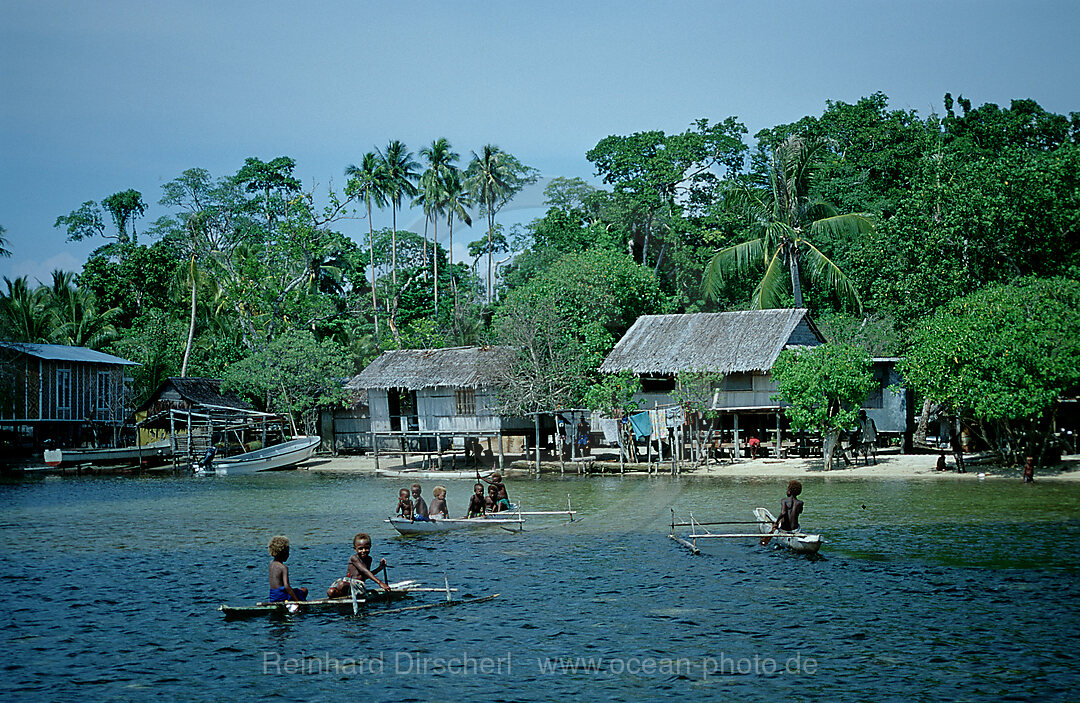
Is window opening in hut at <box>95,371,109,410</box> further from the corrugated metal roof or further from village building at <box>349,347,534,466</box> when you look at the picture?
village building at <box>349,347,534,466</box>

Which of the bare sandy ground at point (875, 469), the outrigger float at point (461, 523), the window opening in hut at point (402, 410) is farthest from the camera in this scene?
the window opening in hut at point (402, 410)

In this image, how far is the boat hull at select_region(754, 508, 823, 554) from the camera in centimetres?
1756

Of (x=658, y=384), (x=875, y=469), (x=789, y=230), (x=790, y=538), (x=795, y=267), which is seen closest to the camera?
(x=790, y=538)

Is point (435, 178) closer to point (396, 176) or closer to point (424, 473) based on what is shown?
point (396, 176)

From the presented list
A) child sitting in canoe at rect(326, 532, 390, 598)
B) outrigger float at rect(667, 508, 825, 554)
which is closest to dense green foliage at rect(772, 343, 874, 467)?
outrigger float at rect(667, 508, 825, 554)

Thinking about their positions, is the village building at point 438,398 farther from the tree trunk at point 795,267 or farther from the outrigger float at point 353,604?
the outrigger float at point 353,604

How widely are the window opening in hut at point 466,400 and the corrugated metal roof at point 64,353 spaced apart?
65.2 ft

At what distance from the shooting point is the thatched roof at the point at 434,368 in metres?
40.7

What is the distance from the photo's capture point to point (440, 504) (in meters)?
22.0

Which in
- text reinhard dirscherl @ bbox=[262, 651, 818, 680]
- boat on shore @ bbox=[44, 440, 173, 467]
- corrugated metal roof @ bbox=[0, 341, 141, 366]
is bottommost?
text reinhard dirscherl @ bbox=[262, 651, 818, 680]

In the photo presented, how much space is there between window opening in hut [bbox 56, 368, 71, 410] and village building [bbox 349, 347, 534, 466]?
49.6 feet

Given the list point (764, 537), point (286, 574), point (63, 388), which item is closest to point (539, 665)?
point (286, 574)

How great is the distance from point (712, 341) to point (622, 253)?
9.70 m

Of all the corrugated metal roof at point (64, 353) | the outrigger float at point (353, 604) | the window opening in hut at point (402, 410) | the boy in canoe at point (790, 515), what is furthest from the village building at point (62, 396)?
the boy in canoe at point (790, 515)
